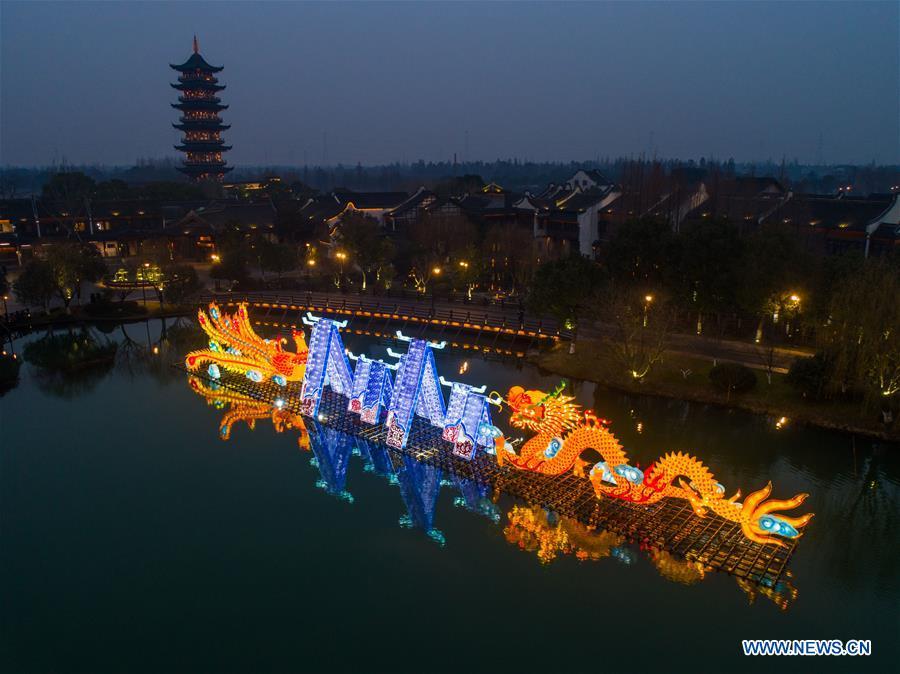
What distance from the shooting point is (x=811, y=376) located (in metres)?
25.3

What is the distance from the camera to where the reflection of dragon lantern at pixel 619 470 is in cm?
1644

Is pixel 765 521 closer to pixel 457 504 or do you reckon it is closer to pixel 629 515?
pixel 629 515

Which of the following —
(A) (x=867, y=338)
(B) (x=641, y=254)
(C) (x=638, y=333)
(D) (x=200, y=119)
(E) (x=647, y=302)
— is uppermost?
(D) (x=200, y=119)

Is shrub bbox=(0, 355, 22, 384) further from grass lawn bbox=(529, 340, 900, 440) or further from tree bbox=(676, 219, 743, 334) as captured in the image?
tree bbox=(676, 219, 743, 334)

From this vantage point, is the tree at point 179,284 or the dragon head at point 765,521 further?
the tree at point 179,284

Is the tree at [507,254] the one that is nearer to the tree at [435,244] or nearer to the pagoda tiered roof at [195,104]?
the tree at [435,244]

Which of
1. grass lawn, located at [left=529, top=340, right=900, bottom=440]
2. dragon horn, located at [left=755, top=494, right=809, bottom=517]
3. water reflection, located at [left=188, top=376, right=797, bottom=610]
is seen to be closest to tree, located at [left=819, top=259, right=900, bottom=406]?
grass lawn, located at [left=529, top=340, right=900, bottom=440]

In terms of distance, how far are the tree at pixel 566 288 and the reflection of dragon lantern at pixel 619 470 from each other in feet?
45.8

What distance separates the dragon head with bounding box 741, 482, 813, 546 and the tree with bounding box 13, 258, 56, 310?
4286 cm

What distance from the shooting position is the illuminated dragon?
28062 mm

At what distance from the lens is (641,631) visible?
1434 centimetres

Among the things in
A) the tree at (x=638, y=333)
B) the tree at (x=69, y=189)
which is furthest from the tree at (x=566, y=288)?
the tree at (x=69, y=189)

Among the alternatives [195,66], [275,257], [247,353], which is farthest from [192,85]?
[247,353]

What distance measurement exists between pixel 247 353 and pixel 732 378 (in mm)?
21025
